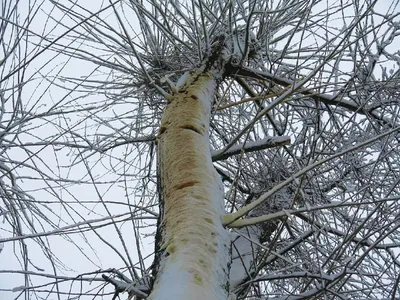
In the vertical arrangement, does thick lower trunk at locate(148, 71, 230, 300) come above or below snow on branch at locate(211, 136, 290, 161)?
below

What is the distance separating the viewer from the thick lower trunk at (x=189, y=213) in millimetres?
1193

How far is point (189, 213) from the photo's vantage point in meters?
1.43

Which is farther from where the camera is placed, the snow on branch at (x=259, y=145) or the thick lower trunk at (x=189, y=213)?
the snow on branch at (x=259, y=145)

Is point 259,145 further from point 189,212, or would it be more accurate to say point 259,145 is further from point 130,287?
point 130,287

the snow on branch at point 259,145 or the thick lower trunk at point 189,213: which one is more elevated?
the snow on branch at point 259,145

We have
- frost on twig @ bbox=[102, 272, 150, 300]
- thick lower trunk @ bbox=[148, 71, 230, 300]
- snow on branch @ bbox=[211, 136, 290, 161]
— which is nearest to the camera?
thick lower trunk @ bbox=[148, 71, 230, 300]

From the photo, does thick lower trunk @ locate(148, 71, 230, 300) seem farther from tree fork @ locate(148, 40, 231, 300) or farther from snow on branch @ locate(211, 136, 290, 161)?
snow on branch @ locate(211, 136, 290, 161)

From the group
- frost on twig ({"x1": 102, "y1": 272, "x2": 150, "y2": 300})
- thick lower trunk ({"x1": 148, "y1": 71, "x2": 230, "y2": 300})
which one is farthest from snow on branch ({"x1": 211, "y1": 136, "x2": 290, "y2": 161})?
frost on twig ({"x1": 102, "y1": 272, "x2": 150, "y2": 300})

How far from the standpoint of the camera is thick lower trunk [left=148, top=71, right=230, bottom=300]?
119cm

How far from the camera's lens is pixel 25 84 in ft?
7.25

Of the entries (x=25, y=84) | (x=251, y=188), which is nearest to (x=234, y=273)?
(x=251, y=188)

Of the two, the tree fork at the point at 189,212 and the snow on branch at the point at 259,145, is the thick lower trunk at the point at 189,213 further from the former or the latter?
the snow on branch at the point at 259,145

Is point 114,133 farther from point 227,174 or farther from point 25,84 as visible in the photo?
point 25,84

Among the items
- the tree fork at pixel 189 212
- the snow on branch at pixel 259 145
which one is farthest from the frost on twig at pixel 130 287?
the snow on branch at pixel 259 145
